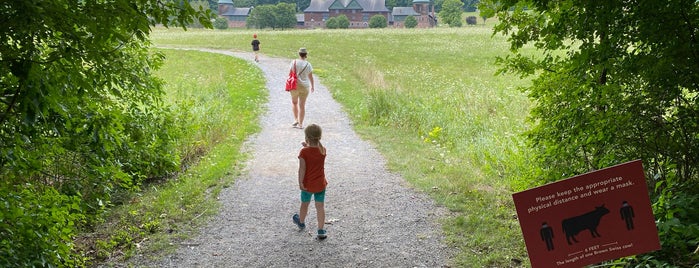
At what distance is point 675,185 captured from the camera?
16.4 feet

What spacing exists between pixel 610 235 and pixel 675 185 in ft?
5.27

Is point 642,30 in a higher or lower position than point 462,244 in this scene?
higher

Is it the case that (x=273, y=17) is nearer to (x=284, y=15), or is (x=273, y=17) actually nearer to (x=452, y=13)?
(x=284, y=15)

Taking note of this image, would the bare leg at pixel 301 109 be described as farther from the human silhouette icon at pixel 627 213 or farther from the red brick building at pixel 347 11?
the red brick building at pixel 347 11

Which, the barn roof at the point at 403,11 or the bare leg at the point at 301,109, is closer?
the bare leg at the point at 301,109

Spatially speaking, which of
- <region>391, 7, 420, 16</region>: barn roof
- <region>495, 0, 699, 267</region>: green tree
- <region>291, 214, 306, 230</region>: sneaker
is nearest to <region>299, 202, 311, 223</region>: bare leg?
<region>291, 214, 306, 230</region>: sneaker

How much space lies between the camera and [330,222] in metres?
7.82

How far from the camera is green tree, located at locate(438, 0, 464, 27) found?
96438 mm

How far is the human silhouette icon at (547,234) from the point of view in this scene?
12.5 ft

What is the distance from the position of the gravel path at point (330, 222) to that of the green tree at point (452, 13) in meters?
87.9

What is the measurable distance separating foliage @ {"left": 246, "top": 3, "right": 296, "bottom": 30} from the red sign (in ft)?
284

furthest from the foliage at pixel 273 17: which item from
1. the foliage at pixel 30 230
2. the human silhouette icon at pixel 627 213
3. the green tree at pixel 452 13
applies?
the human silhouette icon at pixel 627 213

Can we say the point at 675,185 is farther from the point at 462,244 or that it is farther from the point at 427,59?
the point at 427,59

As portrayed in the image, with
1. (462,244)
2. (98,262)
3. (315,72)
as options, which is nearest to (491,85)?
(315,72)
